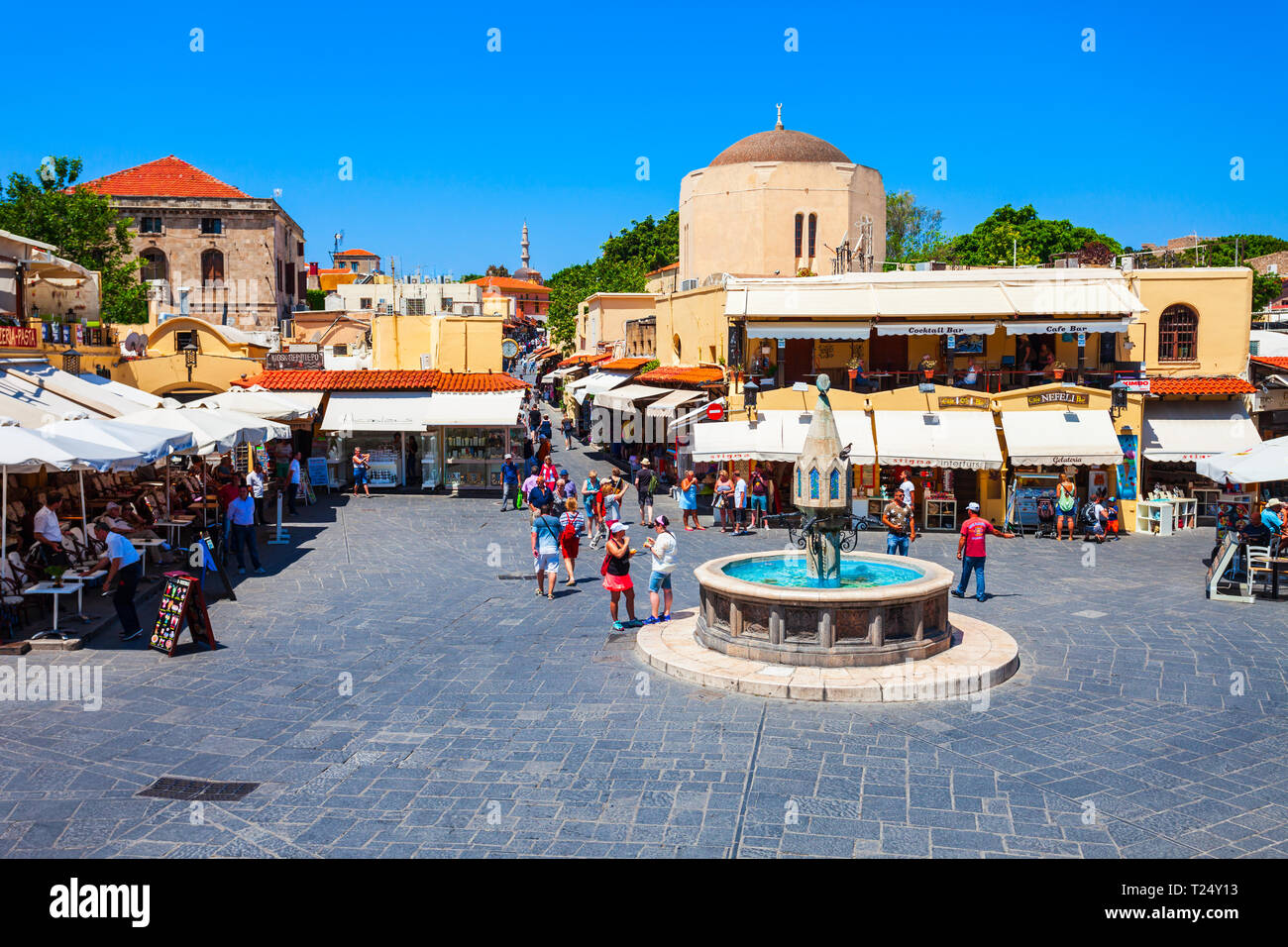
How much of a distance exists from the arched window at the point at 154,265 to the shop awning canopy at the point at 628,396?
33.1m

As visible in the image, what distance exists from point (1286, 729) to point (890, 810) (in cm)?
453

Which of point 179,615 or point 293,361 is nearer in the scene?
point 179,615

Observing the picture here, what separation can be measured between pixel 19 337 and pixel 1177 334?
1046 inches

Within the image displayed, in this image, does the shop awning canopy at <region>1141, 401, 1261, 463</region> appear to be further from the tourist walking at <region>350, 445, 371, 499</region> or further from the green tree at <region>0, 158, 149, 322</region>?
the green tree at <region>0, 158, 149, 322</region>

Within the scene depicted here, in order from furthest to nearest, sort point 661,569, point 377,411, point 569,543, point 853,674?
point 377,411 → point 569,543 → point 661,569 → point 853,674

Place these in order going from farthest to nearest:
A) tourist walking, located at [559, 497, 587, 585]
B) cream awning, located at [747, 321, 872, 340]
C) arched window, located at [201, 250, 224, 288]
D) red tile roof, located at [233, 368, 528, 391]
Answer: arched window, located at [201, 250, 224, 288] < red tile roof, located at [233, 368, 528, 391] < cream awning, located at [747, 321, 872, 340] < tourist walking, located at [559, 497, 587, 585]

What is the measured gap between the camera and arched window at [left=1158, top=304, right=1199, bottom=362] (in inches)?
1012

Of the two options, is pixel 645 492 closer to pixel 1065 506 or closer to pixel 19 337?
pixel 1065 506

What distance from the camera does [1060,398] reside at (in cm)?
2403

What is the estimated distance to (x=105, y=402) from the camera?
18.8 metres

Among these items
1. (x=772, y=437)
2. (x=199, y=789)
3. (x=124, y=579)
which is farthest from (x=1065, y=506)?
(x=199, y=789)

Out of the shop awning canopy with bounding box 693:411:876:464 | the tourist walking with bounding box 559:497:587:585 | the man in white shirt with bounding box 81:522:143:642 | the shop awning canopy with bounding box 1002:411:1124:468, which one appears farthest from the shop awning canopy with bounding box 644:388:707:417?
the man in white shirt with bounding box 81:522:143:642

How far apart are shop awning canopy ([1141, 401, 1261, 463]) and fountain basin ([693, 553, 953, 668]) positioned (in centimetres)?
1505
